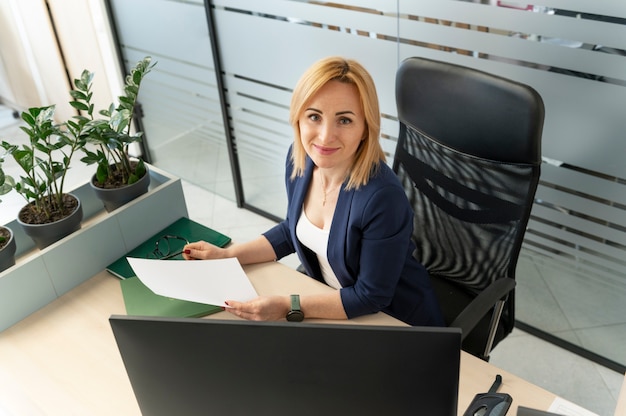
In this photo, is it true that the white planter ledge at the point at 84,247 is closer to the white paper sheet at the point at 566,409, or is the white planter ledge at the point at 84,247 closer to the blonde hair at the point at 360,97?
the blonde hair at the point at 360,97

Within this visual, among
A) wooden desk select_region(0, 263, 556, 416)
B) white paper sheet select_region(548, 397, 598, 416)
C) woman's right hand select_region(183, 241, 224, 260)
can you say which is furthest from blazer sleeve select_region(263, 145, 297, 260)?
white paper sheet select_region(548, 397, 598, 416)

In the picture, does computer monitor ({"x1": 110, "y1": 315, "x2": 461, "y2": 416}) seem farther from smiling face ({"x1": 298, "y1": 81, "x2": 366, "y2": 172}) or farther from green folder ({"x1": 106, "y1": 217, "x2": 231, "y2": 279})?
green folder ({"x1": 106, "y1": 217, "x2": 231, "y2": 279})

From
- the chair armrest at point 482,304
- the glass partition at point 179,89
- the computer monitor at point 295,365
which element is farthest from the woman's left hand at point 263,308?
the glass partition at point 179,89

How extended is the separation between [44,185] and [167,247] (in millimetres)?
387

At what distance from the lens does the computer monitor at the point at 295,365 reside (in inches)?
31.9

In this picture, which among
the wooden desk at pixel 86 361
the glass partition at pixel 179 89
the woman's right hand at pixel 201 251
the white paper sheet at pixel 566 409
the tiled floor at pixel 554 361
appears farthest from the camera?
the glass partition at pixel 179 89

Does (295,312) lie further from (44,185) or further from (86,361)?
(44,185)

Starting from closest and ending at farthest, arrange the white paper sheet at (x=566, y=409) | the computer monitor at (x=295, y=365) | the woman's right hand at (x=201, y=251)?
1. the computer monitor at (x=295, y=365)
2. the white paper sheet at (x=566, y=409)
3. the woman's right hand at (x=201, y=251)

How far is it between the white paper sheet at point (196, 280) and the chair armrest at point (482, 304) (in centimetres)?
54

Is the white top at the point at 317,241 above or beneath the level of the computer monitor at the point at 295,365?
beneath

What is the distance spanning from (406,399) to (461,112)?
985mm

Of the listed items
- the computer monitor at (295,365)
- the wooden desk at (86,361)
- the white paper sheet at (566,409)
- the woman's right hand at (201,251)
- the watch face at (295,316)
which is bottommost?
the white paper sheet at (566,409)

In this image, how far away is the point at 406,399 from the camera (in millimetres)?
854

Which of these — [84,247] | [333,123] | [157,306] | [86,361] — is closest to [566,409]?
[333,123]
